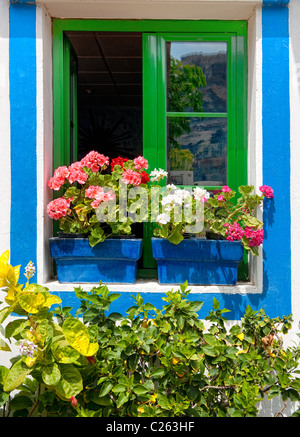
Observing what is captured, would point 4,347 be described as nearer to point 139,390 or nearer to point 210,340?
point 139,390

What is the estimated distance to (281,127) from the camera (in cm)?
224

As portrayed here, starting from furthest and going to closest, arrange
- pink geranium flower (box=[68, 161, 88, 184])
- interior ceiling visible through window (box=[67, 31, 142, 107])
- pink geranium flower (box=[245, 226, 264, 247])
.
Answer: interior ceiling visible through window (box=[67, 31, 142, 107]) → pink geranium flower (box=[68, 161, 88, 184]) → pink geranium flower (box=[245, 226, 264, 247])

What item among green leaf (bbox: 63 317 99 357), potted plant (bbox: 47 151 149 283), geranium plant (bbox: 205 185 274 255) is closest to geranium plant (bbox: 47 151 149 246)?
potted plant (bbox: 47 151 149 283)

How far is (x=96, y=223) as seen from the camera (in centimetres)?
224


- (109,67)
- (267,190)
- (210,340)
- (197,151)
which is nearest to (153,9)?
(197,151)

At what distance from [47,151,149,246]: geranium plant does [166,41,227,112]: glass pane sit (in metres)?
0.51

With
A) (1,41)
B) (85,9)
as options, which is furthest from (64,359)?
(85,9)

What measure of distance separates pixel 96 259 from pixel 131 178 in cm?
48

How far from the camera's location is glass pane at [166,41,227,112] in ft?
8.05

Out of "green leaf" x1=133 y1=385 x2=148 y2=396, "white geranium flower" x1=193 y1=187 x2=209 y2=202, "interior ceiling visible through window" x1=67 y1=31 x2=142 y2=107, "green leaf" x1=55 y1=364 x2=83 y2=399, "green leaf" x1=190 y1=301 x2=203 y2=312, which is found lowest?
"green leaf" x1=133 y1=385 x2=148 y2=396

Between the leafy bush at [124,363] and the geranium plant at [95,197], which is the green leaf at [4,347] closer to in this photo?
the leafy bush at [124,363]

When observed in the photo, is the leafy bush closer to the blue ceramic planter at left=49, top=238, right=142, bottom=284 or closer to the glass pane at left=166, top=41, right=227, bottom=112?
the blue ceramic planter at left=49, top=238, right=142, bottom=284

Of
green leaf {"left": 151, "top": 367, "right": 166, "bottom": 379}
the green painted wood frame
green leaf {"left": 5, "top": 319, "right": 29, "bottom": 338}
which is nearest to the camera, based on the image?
green leaf {"left": 5, "top": 319, "right": 29, "bottom": 338}

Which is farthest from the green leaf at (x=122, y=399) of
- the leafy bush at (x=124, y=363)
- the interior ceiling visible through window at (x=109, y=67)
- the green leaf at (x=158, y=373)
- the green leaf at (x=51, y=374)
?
the interior ceiling visible through window at (x=109, y=67)
